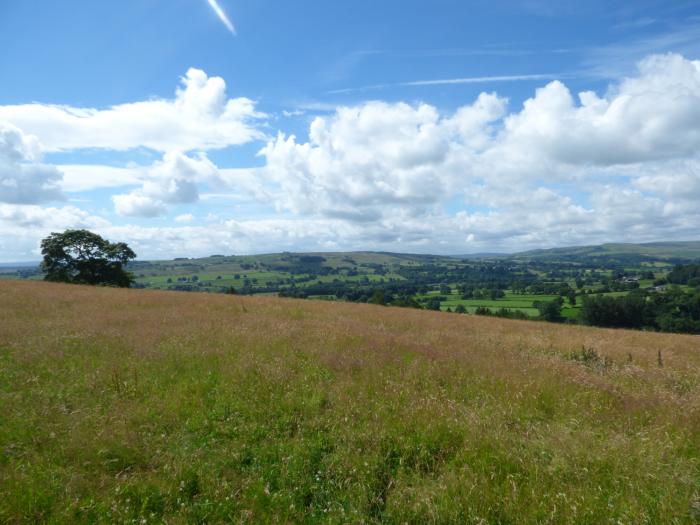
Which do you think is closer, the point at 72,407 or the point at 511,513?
the point at 511,513

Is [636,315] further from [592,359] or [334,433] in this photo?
[334,433]

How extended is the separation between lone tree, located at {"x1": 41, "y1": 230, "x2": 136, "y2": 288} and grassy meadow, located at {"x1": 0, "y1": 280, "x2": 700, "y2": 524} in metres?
36.7

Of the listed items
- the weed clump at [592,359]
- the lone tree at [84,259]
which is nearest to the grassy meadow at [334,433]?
the weed clump at [592,359]

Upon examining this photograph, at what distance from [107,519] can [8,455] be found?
2086 millimetres

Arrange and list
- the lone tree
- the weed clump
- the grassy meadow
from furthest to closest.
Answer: the lone tree
the weed clump
the grassy meadow

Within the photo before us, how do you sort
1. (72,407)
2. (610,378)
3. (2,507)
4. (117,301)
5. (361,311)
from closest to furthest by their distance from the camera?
(2,507) → (72,407) → (610,378) → (117,301) → (361,311)

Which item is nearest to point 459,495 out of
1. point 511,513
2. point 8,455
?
Answer: point 511,513

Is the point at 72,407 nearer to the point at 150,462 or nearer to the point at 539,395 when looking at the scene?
the point at 150,462

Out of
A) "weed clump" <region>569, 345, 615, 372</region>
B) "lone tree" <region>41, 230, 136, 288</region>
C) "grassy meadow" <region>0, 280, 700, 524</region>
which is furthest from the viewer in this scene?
"lone tree" <region>41, 230, 136, 288</region>

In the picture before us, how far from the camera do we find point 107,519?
3.84 metres

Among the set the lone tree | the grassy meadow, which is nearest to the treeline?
the grassy meadow

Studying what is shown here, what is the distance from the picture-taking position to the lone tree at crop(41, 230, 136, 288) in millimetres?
39250

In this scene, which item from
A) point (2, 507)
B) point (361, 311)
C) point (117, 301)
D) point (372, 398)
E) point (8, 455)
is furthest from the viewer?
point (361, 311)

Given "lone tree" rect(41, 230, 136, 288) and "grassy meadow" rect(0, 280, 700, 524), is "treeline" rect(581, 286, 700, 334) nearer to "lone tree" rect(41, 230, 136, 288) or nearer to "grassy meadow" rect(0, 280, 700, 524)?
"grassy meadow" rect(0, 280, 700, 524)
